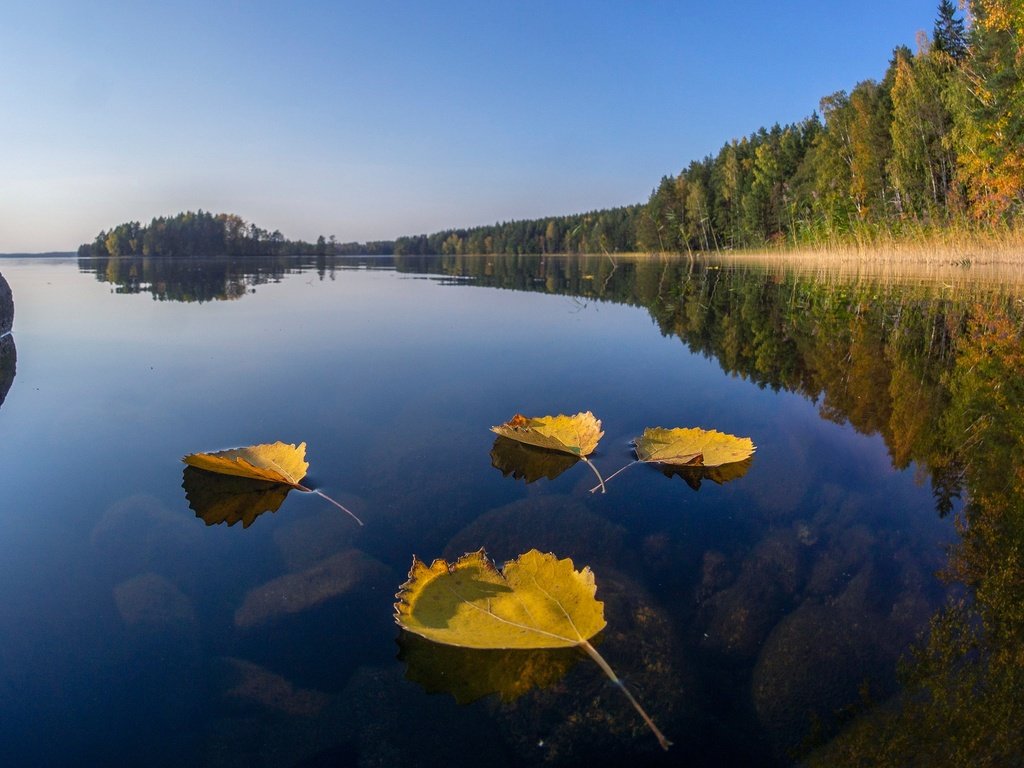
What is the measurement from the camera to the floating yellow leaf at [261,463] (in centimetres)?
269

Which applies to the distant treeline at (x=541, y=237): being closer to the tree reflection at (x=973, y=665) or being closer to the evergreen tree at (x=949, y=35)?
the evergreen tree at (x=949, y=35)

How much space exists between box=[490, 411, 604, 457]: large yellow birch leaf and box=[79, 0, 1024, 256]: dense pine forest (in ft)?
51.8

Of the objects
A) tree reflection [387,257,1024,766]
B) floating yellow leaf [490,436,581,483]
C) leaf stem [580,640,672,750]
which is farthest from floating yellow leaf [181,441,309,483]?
tree reflection [387,257,1024,766]

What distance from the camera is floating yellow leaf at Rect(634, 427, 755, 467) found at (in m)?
2.90

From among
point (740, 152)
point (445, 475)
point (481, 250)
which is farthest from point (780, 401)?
point (481, 250)

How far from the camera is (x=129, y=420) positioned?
372cm

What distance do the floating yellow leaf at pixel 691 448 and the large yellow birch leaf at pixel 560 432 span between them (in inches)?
10.5

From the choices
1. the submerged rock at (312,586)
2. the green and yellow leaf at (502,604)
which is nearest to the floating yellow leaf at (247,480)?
the submerged rock at (312,586)

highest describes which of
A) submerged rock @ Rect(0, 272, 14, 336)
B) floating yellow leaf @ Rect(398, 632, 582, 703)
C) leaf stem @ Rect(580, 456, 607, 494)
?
submerged rock @ Rect(0, 272, 14, 336)

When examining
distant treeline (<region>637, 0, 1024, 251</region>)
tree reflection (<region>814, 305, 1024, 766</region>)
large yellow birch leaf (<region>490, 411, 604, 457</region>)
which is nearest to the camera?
tree reflection (<region>814, 305, 1024, 766</region>)

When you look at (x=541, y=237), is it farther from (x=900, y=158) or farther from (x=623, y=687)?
(x=623, y=687)

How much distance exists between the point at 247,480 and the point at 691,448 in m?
2.26

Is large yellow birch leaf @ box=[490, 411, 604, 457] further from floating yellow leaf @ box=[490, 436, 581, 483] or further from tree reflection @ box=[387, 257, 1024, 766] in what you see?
tree reflection @ box=[387, 257, 1024, 766]

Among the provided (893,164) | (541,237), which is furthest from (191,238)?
(893,164)
